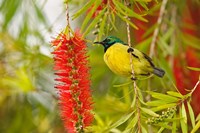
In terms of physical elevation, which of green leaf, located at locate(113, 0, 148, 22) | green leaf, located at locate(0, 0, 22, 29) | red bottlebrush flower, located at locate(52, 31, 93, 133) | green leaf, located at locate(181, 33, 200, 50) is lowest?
red bottlebrush flower, located at locate(52, 31, 93, 133)

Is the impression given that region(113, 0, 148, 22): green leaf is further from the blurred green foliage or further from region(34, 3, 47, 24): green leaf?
region(34, 3, 47, 24): green leaf

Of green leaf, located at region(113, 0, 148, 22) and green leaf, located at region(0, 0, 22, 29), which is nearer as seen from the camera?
green leaf, located at region(113, 0, 148, 22)

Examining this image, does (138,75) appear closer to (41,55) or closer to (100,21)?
(100,21)

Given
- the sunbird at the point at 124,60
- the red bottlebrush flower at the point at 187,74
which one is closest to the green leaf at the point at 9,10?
the red bottlebrush flower at the point at 187,74

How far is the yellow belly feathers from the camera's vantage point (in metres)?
0.91

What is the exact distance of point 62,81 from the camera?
34.0 inches

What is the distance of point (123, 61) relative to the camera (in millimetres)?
908

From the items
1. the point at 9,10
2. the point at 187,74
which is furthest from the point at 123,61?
the point at 9,10

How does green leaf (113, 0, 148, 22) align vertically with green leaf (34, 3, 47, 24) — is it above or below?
below

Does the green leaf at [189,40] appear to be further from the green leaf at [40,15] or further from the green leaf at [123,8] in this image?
the green leaf at [123,8]

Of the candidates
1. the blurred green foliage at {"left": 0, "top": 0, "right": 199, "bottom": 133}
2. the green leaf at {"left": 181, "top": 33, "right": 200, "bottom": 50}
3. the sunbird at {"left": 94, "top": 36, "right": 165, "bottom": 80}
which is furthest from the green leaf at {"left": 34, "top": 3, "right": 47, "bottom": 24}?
the sunbird at {"left": 94, "top": 36, "right": 165, "bottom": 80}

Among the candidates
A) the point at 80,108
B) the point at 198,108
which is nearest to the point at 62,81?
the point at 80,108

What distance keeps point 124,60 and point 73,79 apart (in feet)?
0.30

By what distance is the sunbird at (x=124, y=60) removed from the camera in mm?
907
